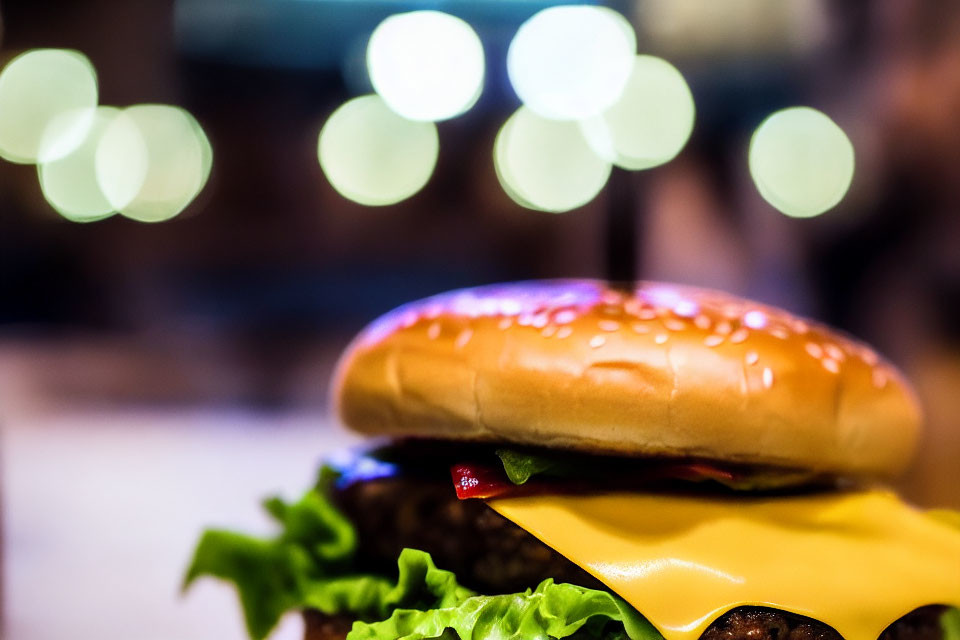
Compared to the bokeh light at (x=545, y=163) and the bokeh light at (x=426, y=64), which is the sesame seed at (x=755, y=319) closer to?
the bokeh light at (x=426, y=64)

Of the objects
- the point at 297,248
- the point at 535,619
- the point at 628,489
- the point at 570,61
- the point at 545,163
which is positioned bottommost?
the point at 297,248

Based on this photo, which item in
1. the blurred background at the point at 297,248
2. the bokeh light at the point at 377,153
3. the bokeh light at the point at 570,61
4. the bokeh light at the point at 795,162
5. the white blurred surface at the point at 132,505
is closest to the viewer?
the white blurred surface at the point at 132,505

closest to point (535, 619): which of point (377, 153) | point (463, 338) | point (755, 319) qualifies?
point (463, 338)

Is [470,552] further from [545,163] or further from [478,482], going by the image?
[545,163]

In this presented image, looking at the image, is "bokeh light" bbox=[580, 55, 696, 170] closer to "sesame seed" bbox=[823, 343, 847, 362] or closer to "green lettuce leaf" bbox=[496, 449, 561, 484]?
"sesame seed" bbox=[823, 343, 847, 362]

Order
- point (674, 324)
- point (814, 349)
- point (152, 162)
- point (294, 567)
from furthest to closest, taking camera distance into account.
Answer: point (152, 162), point (294, 567), point (814, 349), point (674, 324)

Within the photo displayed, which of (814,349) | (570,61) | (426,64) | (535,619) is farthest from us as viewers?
(570,61)

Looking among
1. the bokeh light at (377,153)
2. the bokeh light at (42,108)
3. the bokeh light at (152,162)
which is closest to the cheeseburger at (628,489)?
the bokeh light at (42,108)
